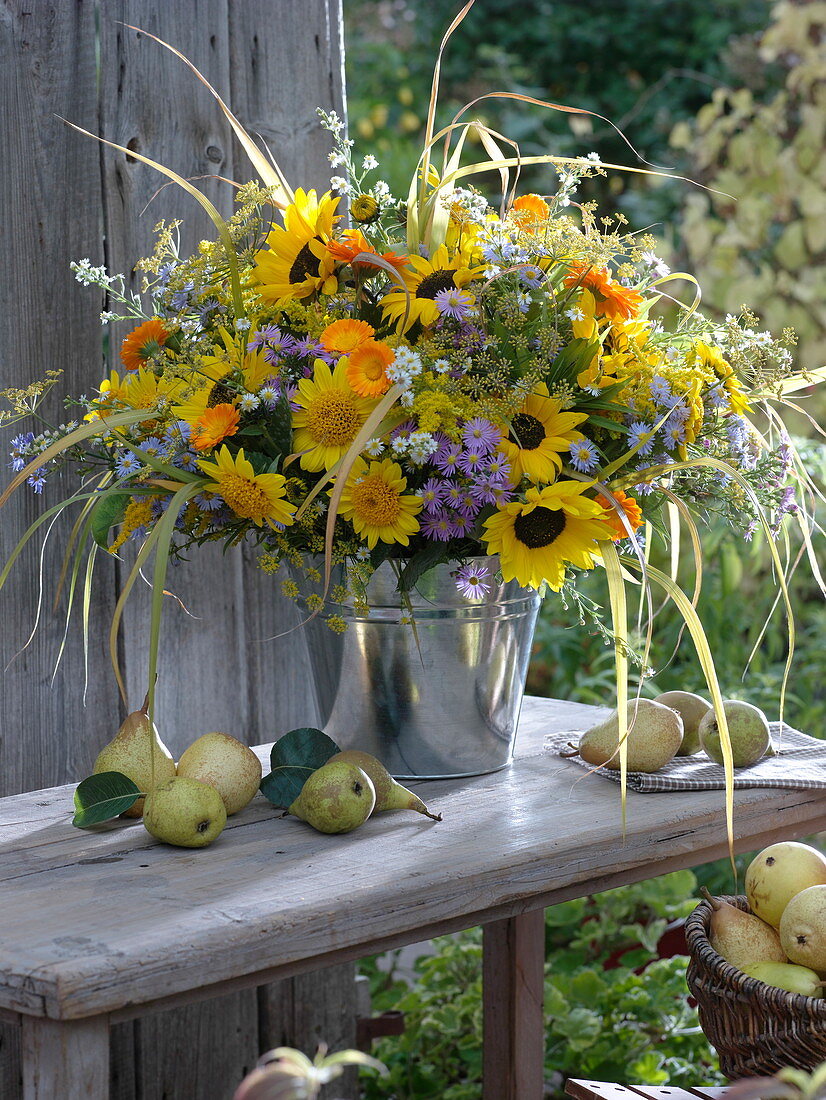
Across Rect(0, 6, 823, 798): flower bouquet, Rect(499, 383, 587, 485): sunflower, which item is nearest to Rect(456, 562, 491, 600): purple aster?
Rect(0, 6, 823, 798): flower bouquet

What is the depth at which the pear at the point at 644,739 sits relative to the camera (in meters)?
1.40

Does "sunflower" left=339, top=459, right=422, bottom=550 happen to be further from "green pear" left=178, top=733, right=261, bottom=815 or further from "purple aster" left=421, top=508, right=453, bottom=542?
"green pear" left=178, top=733, right=261, bottom=815

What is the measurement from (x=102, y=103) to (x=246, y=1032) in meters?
1.27

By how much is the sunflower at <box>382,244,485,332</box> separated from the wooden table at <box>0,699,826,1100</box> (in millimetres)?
499

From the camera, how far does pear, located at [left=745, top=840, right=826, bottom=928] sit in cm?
129

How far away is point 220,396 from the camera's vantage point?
1.29m

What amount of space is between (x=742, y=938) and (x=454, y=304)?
0.70 meters

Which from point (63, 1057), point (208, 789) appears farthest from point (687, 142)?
point (63, 1057)

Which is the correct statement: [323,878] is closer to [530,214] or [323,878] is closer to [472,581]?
[472,581]

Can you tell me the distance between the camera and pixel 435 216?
1338mm

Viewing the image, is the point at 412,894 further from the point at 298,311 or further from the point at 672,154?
the point at 672,154

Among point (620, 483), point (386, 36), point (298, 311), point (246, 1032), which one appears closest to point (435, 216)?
point (298, 311)

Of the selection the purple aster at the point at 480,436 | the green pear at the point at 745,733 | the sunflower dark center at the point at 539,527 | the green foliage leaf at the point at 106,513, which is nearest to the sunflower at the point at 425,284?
the purple aster at the point at 480,436

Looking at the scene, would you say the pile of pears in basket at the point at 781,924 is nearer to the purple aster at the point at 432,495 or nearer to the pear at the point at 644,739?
the pear at the point at 644,739
